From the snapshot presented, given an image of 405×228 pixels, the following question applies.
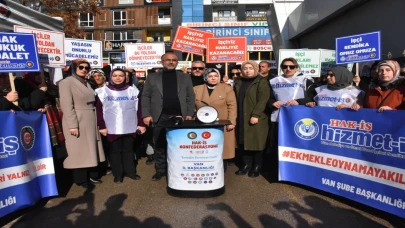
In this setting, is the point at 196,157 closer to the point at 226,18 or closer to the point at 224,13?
the point at 226,18

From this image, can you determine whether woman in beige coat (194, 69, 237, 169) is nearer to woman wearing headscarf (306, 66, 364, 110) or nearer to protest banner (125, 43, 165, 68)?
woman wearing headscarf (306, 66, 364, 110)

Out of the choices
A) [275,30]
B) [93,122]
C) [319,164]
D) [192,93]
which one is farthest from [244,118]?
[275,30]

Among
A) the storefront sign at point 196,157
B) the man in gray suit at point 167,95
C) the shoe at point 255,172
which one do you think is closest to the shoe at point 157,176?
the man in gray suit at point 167,95

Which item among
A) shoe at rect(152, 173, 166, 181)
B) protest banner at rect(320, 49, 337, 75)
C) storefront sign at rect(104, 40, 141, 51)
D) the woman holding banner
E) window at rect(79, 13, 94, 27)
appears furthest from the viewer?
window at rect(79, 13, 94, 27)

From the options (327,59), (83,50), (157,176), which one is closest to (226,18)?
(327,59)

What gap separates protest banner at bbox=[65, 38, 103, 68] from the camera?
784cm

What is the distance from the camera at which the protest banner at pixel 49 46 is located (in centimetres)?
629

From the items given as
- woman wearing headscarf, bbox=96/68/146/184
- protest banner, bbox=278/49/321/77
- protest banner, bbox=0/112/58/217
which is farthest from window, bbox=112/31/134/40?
protest banner, bbox=0/112/58/217

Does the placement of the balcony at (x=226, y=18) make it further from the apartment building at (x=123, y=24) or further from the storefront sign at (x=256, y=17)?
the apartment building at (x=123, y=24)

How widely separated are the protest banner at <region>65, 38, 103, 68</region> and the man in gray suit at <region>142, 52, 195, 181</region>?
3.76m

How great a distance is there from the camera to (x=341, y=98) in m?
4.34

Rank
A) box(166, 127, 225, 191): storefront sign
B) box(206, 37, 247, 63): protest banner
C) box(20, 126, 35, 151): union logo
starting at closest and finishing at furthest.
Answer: box(20, 126, 35, 151): union logo
box(166, 127, 225, 191): storefront sign
box(206, 37, 247, 63): protest banner

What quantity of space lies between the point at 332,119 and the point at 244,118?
1.47m

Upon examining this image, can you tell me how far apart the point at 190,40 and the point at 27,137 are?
5855mm
